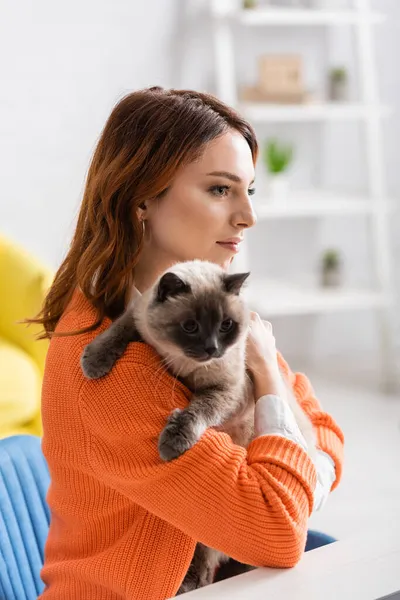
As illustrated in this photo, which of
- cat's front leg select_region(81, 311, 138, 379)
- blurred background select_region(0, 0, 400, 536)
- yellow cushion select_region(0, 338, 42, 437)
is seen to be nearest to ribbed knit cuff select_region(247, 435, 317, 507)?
cat's front leg select_region(81, 311, 138, 379)

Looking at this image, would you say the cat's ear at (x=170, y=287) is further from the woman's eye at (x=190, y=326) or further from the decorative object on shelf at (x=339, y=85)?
the decorative object on shelf at (x=339, y=85)

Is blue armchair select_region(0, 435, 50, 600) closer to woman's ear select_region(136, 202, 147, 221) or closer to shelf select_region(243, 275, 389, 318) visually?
woman's ear select_region(136, 202, 147, 221)

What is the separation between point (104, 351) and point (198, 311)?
0.56 ft

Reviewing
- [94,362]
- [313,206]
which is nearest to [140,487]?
[94,362]

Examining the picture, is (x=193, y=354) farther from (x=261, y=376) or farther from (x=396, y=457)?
(x=396, y=457)

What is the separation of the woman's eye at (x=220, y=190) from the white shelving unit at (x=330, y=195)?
9.33 ft

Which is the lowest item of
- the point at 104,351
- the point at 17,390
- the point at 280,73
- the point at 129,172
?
the point at 17,390

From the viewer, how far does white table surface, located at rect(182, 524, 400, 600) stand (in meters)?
1.04

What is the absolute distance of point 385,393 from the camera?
4.56m

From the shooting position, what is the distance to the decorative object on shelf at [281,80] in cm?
443

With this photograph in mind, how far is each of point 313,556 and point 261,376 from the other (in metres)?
0.31

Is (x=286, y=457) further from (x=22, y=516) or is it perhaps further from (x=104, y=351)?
(x=22, y=516)

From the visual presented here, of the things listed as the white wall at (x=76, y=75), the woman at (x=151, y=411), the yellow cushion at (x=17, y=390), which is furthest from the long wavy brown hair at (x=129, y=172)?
the white wall at (x=76, y=75)

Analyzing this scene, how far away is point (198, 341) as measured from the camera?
1.29 metres
